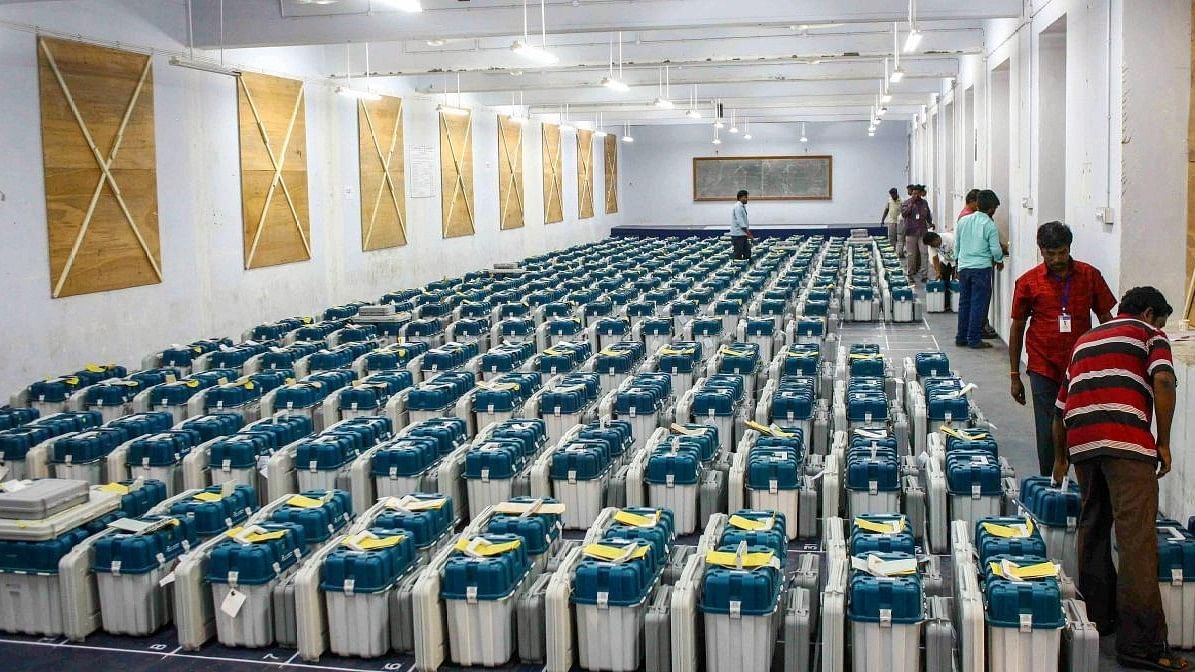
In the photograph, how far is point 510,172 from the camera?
106 ft

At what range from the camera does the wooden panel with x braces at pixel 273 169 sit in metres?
18.0

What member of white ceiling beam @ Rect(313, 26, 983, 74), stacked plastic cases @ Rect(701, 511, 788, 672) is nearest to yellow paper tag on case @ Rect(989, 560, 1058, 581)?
stacked plastic cases @ Rect(701, 511, 788, 672)

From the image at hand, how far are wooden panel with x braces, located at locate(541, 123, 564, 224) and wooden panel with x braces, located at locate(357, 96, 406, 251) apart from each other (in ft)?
40.4

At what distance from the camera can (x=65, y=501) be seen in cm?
705

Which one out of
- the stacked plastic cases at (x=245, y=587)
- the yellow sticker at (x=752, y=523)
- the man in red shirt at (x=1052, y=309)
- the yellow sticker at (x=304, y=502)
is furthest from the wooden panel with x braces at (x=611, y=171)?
the stacked plastic cases at (x=245, y=587)

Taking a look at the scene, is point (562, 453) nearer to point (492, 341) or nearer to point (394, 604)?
point (394, 604)

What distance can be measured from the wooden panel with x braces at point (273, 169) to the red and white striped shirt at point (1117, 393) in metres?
14.5

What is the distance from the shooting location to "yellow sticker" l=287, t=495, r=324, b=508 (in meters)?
7.38

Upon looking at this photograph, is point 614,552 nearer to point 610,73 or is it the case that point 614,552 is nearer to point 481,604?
point 481,604

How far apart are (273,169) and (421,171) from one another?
6.67 m

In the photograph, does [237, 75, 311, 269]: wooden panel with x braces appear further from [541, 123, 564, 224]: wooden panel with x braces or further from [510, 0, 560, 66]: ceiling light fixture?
[541, 123, 564, 224]: wooden panel with x braces

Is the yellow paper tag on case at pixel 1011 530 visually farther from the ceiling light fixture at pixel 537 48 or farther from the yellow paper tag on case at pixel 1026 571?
the ceiling light fixture at pixel 537 48

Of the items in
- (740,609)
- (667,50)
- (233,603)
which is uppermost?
(667,50)

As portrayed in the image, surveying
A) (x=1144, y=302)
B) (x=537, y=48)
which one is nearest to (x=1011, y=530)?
(x=1144, y=302)
